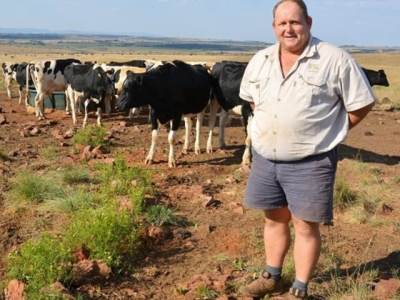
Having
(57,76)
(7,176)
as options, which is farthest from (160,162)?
(57,76)

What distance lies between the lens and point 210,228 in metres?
6.35

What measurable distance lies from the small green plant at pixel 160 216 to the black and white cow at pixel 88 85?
825cm

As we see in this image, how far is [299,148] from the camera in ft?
12.5

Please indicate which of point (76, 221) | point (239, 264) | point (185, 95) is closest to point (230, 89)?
point (185, 95)

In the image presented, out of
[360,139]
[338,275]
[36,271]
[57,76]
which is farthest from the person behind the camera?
[57,76]

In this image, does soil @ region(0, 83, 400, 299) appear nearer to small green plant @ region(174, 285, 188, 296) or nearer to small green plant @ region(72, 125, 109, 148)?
small green plant @ region(174, 285, 188, 296)

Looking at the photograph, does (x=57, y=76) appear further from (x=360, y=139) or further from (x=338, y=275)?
(x=338, y=275)

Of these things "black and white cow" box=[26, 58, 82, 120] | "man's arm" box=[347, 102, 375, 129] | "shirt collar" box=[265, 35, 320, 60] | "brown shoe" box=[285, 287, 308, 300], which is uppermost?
"shirt collar" box=[265, 35, 320, 60]

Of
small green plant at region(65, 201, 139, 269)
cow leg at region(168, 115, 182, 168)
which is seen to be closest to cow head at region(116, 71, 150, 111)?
cow leg at region(168, 115, 182, 168)

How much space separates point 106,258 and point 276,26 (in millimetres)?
2855

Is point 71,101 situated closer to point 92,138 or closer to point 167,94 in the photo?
point 92,138

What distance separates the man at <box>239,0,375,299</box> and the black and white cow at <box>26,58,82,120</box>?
43.2 feet

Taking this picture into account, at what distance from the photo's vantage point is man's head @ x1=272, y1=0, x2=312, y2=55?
362 cm

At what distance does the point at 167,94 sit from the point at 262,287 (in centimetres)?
596
